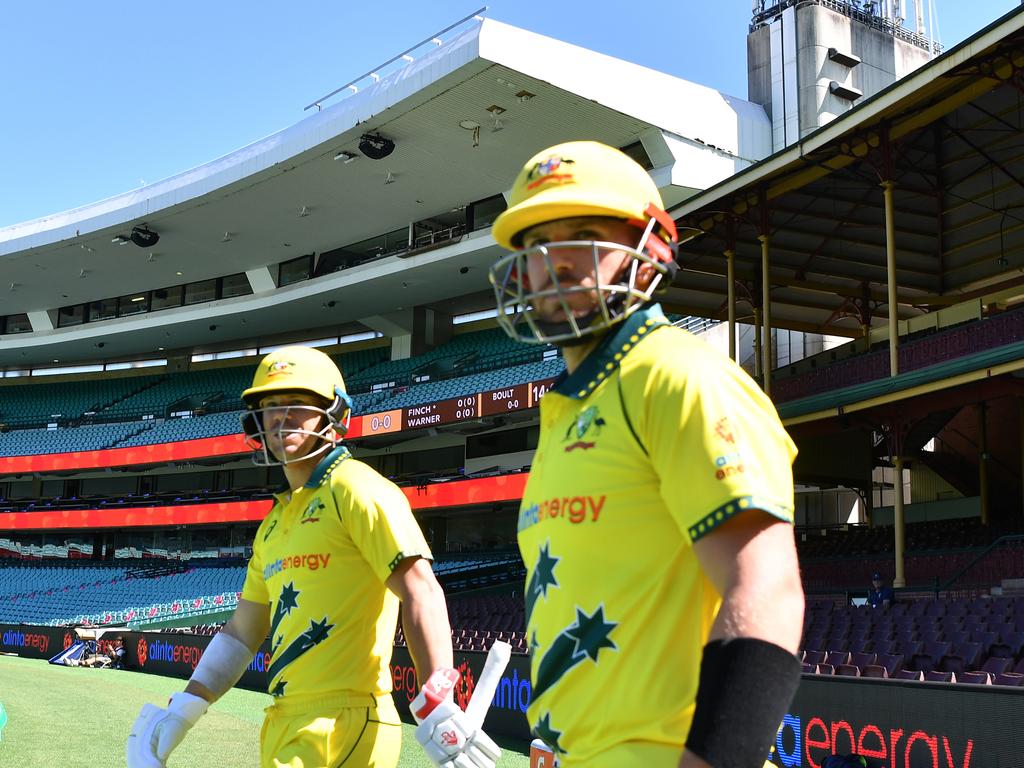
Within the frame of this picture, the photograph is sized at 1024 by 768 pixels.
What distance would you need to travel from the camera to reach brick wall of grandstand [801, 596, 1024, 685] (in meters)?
9.88

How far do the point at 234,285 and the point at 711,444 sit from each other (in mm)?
40507

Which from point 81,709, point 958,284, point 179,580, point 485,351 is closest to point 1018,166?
point 958,284

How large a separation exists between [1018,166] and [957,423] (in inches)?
302

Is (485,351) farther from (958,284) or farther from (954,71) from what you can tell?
(954,71)

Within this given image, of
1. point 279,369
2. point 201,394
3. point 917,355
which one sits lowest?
point 279,369

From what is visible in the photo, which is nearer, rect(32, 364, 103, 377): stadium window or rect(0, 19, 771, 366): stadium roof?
rect(0, 19, 771, 366): stadium roof

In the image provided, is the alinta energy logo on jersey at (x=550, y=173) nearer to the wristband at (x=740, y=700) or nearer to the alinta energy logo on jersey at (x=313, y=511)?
the wristband at (x=740, y=700)

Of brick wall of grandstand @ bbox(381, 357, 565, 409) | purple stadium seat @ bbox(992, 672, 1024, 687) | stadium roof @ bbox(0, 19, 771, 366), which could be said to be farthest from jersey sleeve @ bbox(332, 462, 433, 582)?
brick wall of grandstand @ bbox(381, 357, 565, 409)

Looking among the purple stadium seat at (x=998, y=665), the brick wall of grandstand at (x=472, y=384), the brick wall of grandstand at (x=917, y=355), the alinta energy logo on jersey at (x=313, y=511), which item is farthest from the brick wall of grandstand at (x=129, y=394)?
the alinta energy logo on jersey at (x=313, y=511)

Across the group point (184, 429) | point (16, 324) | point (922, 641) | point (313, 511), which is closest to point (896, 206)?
point (922, 641)

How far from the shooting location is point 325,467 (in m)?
3.86

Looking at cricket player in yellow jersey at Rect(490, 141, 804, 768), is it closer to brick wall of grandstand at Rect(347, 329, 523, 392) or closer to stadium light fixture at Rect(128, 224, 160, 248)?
brick wall of grandstand at Rect(347, 329, 523, 392)

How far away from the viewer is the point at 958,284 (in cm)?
2791

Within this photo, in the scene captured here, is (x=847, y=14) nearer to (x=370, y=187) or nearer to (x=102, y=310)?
(x=370, y=187)
